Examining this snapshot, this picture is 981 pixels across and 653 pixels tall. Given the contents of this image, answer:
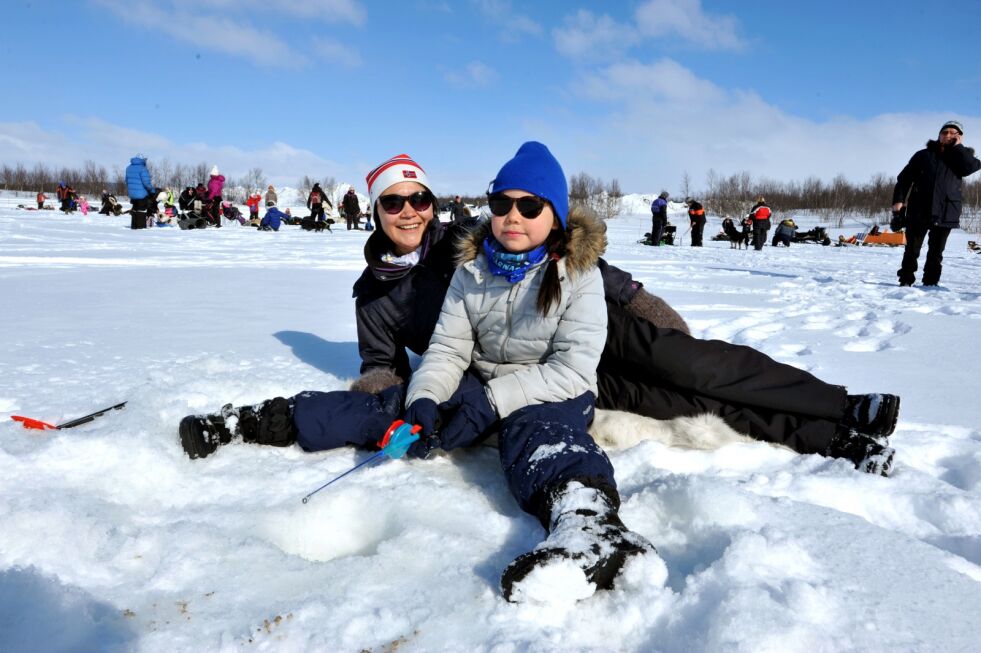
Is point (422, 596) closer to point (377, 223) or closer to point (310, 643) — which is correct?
point (310, 643)

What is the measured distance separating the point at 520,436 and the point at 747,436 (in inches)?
33.3

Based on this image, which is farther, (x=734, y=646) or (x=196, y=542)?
(x=196, y=542)

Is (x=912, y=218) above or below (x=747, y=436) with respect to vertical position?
above

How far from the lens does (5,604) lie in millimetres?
1160

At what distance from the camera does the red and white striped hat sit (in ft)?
8.75

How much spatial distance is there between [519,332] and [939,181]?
6222 millimetres

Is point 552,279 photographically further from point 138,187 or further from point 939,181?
point 138,187

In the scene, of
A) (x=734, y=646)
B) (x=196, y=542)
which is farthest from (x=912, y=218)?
(x=196, y=542)

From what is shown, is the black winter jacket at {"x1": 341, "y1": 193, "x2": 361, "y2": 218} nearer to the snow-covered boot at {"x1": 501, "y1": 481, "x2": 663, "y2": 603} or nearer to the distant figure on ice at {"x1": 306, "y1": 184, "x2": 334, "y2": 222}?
the distant figure on ice at {"x1": 306, "y1": 184, "x2": 334, "y2": 222}

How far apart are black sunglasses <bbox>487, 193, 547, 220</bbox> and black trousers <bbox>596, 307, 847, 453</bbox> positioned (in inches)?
19.1

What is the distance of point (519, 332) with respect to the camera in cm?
212

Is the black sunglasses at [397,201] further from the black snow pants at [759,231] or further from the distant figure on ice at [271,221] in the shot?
the distant figure on ice at [271,221]

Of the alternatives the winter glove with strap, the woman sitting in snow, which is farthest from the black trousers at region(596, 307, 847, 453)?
the winter glove with strap

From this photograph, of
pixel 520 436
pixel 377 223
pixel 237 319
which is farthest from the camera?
pixel 237 319
